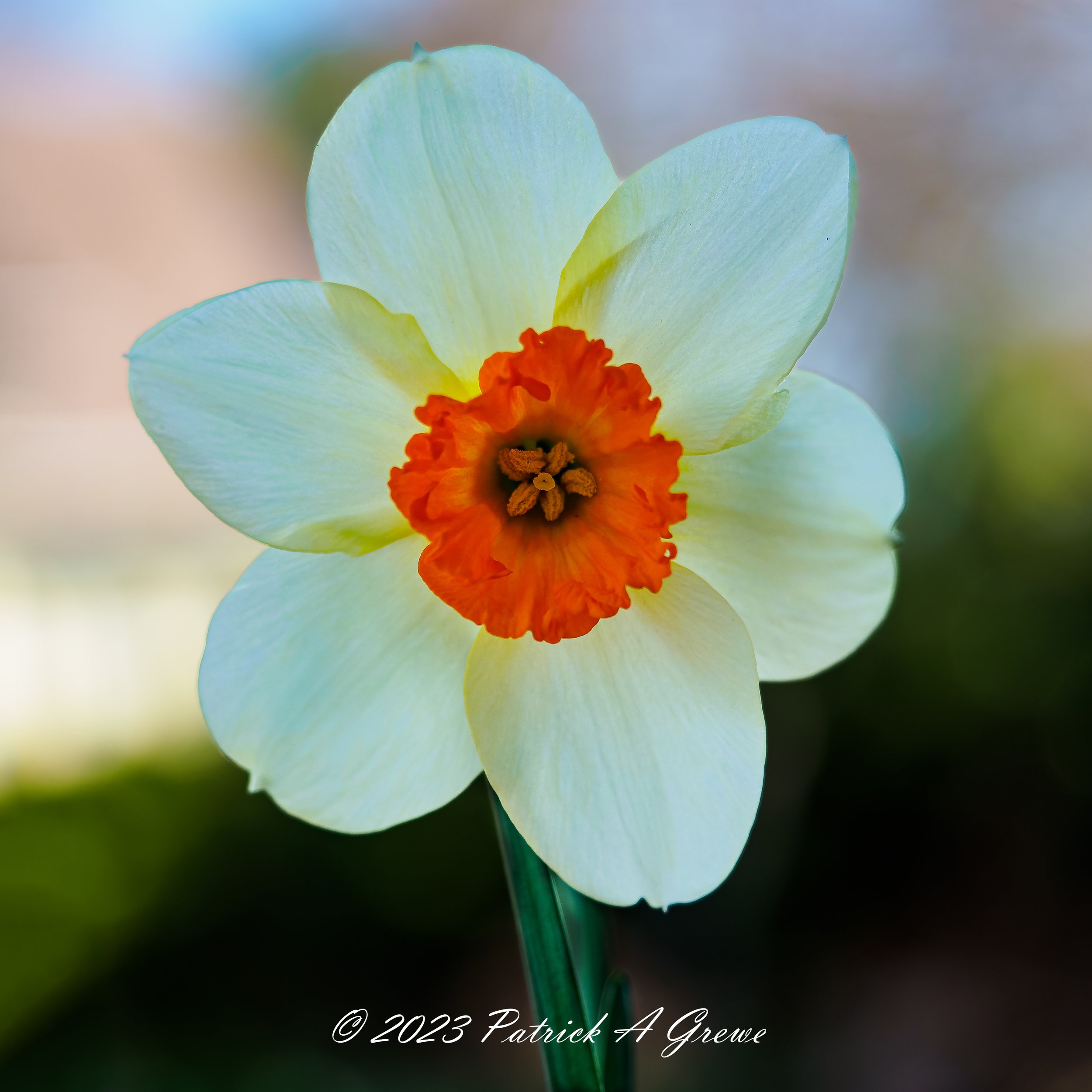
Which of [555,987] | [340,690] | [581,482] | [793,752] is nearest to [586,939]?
[555,987]

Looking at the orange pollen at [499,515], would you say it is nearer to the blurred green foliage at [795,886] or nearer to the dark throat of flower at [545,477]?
the dark throat of flower at [545,477]

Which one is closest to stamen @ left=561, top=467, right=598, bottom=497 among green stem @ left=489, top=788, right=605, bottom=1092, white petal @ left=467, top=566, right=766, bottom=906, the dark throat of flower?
the dark throat of flower

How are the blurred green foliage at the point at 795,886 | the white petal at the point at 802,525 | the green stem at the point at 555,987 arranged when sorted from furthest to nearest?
the blurred green foliage at the point at 795,886
the white petal at the point at 802,525
the green stem at the point at 555,987

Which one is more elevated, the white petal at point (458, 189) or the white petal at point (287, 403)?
the white petal at point (458, 189)

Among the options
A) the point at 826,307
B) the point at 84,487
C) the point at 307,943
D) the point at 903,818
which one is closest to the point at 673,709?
the point at 826,307

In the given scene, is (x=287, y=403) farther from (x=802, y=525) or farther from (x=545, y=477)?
(x=802, y=525)

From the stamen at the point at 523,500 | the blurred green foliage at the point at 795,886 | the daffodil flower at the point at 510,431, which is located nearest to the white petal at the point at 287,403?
the daffodil flower at the point at 510,431

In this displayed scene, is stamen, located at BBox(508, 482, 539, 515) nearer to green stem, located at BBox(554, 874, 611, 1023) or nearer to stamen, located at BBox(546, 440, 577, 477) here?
stamen, located at BBox(546, 440, 577, 477)

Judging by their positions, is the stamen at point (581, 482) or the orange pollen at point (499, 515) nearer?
the orange pollen at point (499, 515)

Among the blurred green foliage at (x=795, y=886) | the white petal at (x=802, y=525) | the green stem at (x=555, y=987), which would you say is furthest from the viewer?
the blurred green foliage at (x=795, y=886)
